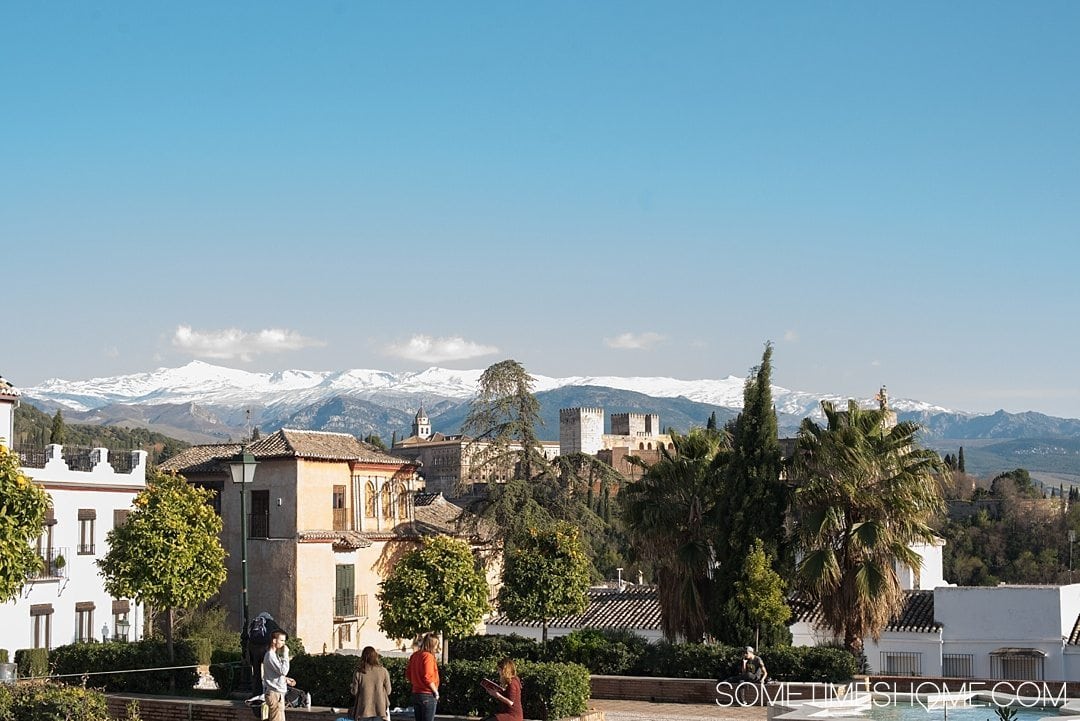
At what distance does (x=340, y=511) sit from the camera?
41.1 metres

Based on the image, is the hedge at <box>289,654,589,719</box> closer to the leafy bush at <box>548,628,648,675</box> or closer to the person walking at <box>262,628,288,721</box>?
Answer: the person walking at <box>262,628,288,721</box>

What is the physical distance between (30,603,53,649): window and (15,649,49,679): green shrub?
5398 mm

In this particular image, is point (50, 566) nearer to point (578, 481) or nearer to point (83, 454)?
point (83, 454)

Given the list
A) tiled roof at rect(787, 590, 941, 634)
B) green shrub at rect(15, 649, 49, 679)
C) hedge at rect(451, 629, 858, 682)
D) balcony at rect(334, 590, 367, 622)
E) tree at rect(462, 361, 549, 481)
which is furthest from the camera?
tree at rect(462, 361, 549, 481)

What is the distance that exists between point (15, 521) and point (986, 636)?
2658 cm

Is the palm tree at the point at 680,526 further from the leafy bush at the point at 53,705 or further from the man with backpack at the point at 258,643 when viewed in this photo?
the leafy bush at the point at 53,705

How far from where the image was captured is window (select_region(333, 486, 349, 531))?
40875mm

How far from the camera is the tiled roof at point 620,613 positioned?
4400 centimetres

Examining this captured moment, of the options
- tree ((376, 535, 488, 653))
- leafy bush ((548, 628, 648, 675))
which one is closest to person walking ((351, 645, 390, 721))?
tree ((376, 535, 488, 653))

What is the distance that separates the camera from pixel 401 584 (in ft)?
90.6

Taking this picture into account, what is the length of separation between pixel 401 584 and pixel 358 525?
14.4 metres

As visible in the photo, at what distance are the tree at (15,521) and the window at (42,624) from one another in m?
13.8

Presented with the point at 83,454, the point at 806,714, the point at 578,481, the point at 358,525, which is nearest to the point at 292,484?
the point at 358,525

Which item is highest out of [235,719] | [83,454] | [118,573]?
[83,454]
